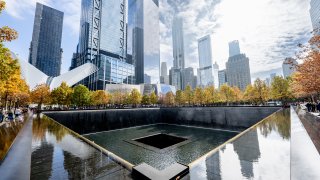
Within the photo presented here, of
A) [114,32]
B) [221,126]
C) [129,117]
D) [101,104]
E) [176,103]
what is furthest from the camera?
[114,32]

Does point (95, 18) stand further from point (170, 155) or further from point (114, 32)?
point (170, 155)

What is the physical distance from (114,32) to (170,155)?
105 metres

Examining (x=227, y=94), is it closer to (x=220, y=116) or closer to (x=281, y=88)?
(x=281, y=88)

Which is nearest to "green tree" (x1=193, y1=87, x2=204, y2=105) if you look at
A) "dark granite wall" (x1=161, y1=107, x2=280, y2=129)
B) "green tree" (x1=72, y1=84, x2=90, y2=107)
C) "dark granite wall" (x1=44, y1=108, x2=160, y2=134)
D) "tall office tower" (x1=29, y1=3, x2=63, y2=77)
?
"dark granite wall" (x1=161, y1=107, x2=280, y2=129)

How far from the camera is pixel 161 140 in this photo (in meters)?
20.8

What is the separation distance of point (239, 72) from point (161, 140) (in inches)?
5617

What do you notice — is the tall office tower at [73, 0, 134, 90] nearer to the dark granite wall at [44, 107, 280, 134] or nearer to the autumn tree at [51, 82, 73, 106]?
the autumn tree at [51, 82, 73, 106]

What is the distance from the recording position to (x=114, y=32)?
103 meters

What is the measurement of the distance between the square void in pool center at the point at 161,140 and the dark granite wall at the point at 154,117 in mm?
8599

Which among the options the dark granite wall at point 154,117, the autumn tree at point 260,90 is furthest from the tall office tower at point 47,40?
the autumn tree at point 260,90

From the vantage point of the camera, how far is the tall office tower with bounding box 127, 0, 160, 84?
130 m

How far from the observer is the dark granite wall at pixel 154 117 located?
843 inches

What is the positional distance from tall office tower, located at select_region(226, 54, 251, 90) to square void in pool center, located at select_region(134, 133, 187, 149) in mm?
135538

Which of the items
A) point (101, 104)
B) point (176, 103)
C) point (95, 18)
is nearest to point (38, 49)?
point (95, 18)
